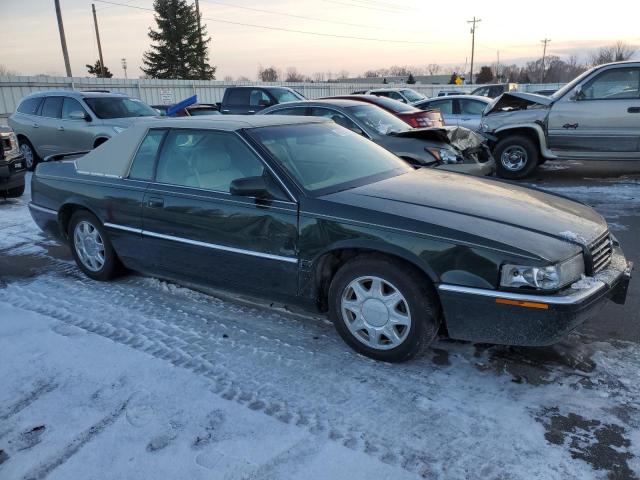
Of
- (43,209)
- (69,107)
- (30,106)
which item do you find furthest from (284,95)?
(43,209)

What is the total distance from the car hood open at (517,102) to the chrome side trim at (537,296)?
→ 7.06 metres

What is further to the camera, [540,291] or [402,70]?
[402,70]

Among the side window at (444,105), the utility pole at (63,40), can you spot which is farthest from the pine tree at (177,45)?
the side window at (444,105)

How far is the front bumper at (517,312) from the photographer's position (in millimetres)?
2748

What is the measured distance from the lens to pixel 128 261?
178 inches

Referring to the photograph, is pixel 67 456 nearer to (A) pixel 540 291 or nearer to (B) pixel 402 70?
(A) pixel 540 291

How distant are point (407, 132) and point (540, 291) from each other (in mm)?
5045

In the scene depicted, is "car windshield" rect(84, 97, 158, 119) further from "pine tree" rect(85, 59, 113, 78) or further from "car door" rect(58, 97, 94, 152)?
"pine tree" rect(85, 59, 113, 78)

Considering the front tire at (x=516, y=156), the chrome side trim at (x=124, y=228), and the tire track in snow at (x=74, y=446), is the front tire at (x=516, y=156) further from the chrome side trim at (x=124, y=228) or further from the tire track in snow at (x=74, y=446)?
the tire track in snow at (x=74, y=446)

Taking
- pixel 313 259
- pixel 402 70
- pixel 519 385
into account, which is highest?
Result: pixel 402 70

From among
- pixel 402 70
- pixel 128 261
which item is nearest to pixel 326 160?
pixel 128 261

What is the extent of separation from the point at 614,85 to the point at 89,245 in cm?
824

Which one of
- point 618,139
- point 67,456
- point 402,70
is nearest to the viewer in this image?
point 67,456

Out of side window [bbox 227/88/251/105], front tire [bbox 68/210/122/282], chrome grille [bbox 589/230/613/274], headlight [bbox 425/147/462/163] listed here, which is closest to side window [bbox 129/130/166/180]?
front tire [bbox 68/210/122/282]
